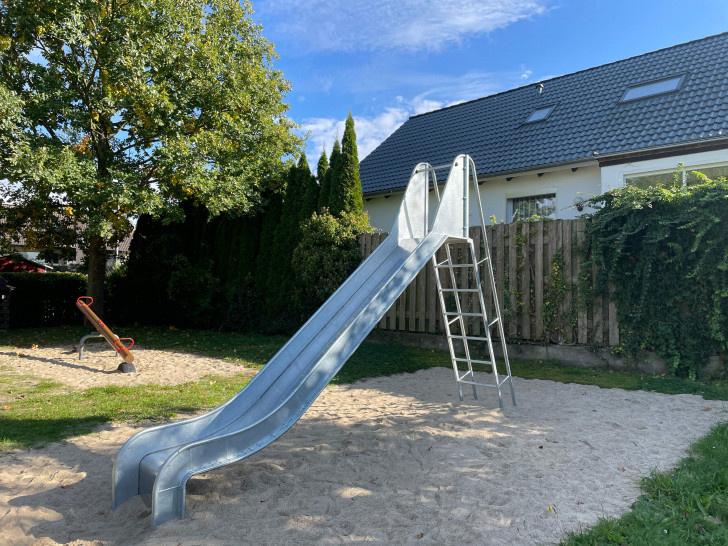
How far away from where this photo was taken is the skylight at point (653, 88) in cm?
1201

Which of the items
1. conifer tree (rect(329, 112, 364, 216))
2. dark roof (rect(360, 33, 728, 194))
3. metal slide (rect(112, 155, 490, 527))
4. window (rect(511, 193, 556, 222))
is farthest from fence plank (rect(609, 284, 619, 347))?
conifer tree (rect(329, 112, 364, 216))

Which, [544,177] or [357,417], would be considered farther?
[544,177]

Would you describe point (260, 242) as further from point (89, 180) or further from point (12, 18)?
point (12, 18)

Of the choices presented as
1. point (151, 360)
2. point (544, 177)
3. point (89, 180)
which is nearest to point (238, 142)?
point (89, 180)

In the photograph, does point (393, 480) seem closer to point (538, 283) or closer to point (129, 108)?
point (538, 283)

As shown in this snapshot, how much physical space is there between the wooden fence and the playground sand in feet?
7.64

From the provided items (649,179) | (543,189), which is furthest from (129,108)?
(649,179)

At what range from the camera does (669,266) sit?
6.86 m

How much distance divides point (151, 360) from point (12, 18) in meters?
7.67

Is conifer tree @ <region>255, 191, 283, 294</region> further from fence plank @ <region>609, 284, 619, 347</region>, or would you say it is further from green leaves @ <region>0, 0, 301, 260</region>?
fence plank @ <region>609, 284, 619, 347</region>

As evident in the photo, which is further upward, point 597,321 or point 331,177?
point 331,177

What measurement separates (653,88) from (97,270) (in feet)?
49.7

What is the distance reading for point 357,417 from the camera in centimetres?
512

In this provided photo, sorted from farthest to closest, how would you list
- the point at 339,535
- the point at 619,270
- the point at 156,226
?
the point at 156,226
the point at 619,270
the point at 339,535
